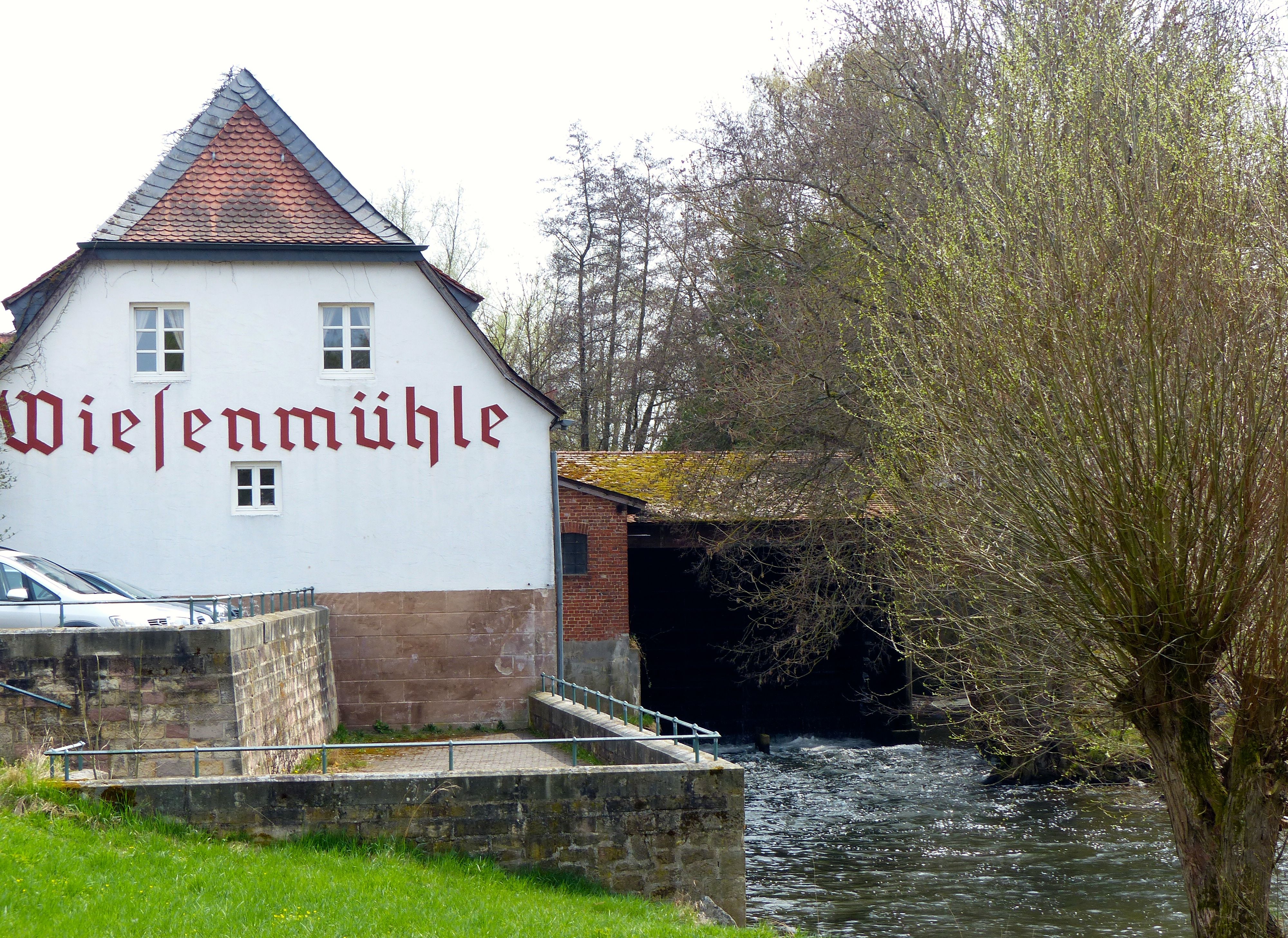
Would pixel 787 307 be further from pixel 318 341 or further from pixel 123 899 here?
pixel 123 899

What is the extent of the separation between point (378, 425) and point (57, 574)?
18.4ft

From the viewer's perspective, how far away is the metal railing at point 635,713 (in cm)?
1123

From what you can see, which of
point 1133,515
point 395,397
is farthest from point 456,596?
point 1133,515

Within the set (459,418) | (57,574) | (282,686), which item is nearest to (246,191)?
(459,418)

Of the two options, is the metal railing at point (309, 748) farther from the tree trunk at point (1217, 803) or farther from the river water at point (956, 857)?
the tree trunk at point (1217, 803)

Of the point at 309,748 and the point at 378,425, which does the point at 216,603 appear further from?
the point at 378,425

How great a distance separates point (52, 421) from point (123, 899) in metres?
11.5

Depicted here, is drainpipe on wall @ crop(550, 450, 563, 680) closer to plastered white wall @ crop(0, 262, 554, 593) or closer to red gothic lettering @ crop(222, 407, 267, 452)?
plastered white wall @ crop(0, 262, 554, 593)

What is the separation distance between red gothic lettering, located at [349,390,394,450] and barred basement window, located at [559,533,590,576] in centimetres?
493

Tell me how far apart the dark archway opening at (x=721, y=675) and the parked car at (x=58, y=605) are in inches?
595

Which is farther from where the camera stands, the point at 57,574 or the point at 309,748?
the point at 57,574

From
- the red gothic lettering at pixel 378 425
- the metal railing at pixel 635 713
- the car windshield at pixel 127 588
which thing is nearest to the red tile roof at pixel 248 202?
the red gothic lettering at pixel 378 425

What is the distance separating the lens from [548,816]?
10766 mm

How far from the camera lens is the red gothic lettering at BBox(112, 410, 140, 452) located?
58.3 feet
